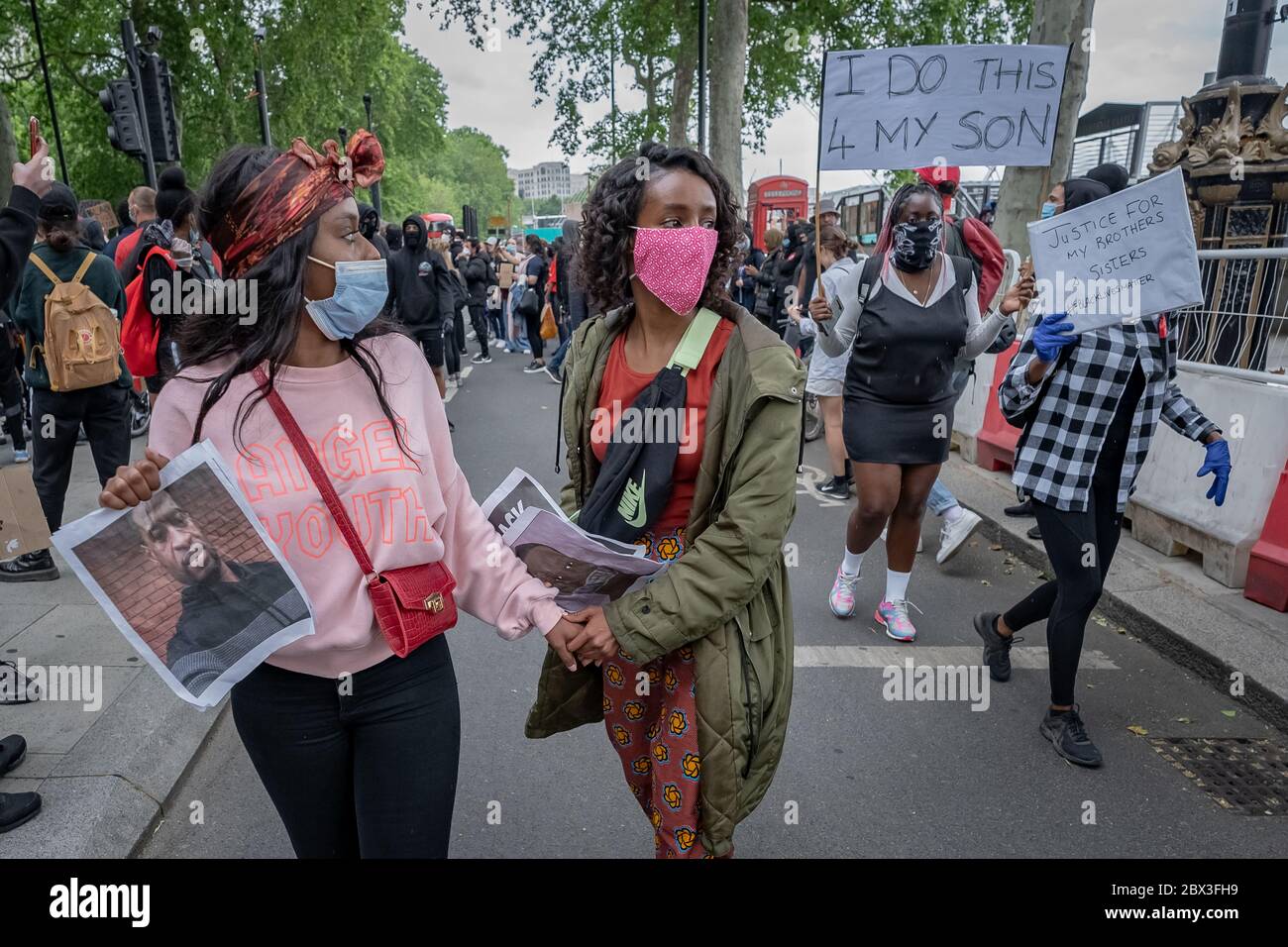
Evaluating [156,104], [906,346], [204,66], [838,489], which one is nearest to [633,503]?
[906,346]

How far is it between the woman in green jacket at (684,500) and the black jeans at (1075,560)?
1723 mm

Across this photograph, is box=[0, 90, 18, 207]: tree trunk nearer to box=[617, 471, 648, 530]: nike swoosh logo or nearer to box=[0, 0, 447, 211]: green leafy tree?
box=[0, 0, 447, 211]: green leafy tree

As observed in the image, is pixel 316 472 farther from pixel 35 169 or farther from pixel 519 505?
pixel 35 169

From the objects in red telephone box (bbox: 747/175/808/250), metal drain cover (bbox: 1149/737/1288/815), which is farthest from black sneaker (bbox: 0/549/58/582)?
red telephone box (bbox: 747/175/808/250)

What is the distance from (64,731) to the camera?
3371 millimetres

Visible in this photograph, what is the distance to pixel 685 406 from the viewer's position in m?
1.98

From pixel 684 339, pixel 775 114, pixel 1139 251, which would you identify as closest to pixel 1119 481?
pixel 1139 251

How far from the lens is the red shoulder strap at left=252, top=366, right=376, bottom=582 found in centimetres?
166

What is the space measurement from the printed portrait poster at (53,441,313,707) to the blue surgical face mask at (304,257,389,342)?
1.12 ft

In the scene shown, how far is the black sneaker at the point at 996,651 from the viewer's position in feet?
13.1

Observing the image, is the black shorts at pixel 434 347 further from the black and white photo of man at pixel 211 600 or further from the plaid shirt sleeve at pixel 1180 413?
the black and white photo of man at pixel 211 600
